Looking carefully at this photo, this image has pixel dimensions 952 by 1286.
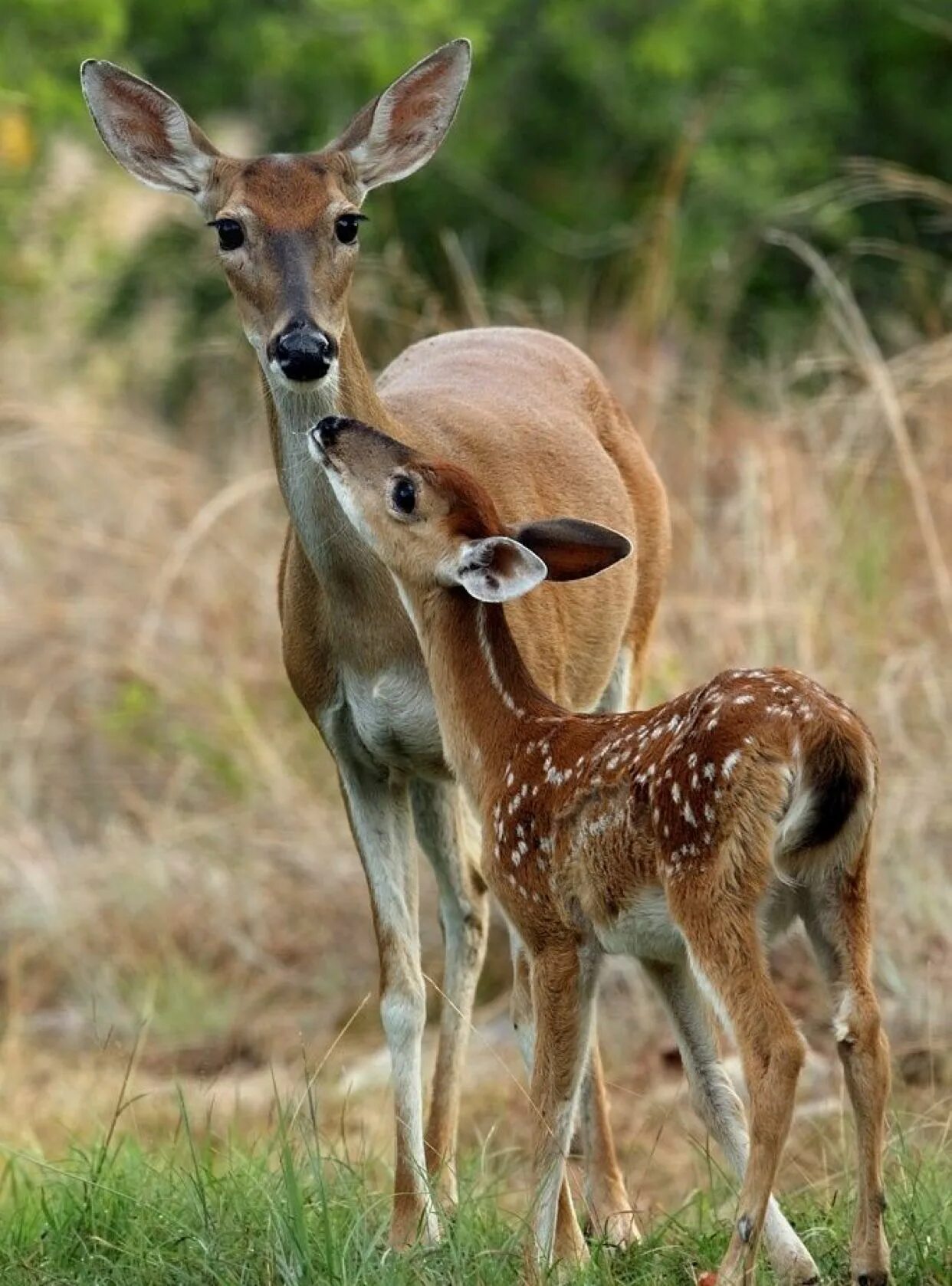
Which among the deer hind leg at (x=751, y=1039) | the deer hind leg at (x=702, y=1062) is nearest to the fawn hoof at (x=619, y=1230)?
the deer hind leg at (x=702, y=1062)

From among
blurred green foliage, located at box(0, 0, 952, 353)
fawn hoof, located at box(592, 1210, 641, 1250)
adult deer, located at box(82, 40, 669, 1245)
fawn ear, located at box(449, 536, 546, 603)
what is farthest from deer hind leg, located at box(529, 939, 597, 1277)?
blurred green foliage, located at box(0, 0, 952, 353)

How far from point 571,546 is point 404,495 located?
0.41m

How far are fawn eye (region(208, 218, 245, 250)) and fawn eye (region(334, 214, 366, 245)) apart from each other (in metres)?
0.23

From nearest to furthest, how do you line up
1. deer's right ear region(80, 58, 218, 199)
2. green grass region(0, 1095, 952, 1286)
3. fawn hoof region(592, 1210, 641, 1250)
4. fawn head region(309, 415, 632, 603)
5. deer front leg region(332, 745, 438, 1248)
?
green grass region(0, 1095, 952, 1286), fawn hoof region(592, 1210, 641, 1250), fawn head region(309, 415, 632, 603), deer front leg region(332, 745, 438, 1248), deer's right ear region(80, 58, 218, 199)

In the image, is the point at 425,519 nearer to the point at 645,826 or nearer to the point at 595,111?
the point at 645,826

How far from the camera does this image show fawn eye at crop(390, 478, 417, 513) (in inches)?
225

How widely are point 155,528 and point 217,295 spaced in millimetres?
4362

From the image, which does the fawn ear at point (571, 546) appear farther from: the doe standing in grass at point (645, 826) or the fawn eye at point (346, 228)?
the fawn eye at point (346, 228)

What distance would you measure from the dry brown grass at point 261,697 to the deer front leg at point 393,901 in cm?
105

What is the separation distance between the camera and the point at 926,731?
8.95 meters

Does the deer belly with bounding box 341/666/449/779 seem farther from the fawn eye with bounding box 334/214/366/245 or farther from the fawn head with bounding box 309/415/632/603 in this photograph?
the fawn eye with bounding box 334/214/366/245

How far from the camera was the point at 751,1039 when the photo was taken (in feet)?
14.8

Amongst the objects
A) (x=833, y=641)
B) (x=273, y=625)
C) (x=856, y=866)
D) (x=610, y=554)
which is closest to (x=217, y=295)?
(x=273, y=625)

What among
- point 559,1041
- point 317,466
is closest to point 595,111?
point 317,466
